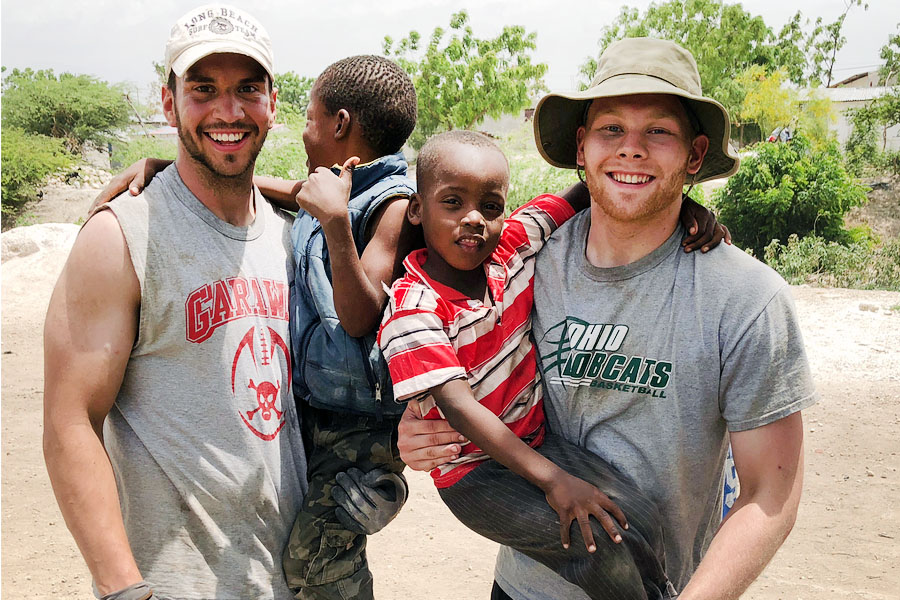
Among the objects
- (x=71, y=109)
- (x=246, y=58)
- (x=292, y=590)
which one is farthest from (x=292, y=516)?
(x=71, y=109)

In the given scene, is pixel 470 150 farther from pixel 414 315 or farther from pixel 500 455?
pixel 500 455

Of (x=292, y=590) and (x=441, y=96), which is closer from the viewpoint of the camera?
(x=292, y=590)

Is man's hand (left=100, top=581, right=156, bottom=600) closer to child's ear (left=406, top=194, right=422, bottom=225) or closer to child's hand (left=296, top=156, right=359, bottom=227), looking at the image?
child's hand (left=296, top=156, right=359, bottom=227)

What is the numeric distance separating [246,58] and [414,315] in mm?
897

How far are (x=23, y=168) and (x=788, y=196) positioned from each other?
673 inches

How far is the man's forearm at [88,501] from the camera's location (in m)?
1.96

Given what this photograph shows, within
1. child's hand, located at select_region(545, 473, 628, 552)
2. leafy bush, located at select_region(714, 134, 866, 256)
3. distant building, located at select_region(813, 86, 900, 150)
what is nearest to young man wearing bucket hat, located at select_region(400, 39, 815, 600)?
child's hand, located at select_region(545, 473, 628, 552)

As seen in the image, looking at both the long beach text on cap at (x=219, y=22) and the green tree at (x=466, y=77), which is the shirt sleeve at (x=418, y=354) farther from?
the green tree at (x=466, y=77)

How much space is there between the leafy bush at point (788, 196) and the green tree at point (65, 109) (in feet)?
71.0

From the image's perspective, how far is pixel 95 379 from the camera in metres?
1.98

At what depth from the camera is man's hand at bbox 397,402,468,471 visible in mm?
2090

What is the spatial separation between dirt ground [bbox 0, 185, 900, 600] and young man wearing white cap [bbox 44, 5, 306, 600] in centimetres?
260

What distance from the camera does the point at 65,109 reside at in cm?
2725

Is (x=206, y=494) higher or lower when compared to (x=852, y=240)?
higher
